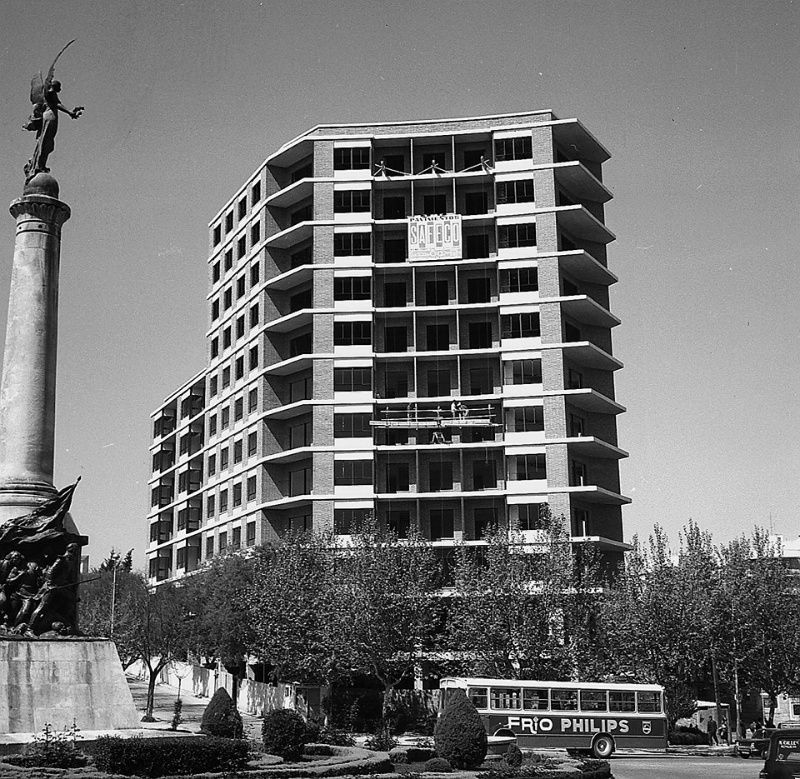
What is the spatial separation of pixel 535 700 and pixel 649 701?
16.8 feet

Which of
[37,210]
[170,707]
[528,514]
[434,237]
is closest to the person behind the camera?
[37,210]

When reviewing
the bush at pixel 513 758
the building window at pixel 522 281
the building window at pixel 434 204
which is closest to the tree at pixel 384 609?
the building window at pixel 522 281

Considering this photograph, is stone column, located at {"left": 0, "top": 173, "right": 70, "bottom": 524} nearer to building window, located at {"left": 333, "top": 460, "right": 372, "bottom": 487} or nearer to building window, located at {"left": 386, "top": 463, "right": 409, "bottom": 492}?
building window, located at {"left": 333, "top": 460, "right": 372, "bottom": 487}

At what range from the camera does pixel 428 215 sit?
3211 inches

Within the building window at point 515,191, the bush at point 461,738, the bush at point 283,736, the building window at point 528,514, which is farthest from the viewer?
the building window at point 515,191

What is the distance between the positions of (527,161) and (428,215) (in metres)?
8.02

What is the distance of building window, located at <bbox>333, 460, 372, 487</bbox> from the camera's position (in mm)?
77500

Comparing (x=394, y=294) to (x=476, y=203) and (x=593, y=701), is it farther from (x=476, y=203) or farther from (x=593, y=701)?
(x=593, y=701)

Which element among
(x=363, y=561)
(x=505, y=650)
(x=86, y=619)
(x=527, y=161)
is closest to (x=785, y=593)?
(x=505, y=650)

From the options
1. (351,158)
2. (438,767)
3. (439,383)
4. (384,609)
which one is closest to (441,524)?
(439,383)

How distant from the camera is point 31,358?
1265 inches

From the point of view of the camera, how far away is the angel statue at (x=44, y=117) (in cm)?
3450

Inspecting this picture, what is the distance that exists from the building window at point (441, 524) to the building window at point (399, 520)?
1648mm

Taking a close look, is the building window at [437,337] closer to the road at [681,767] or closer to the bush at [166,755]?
the road at [681,767]
